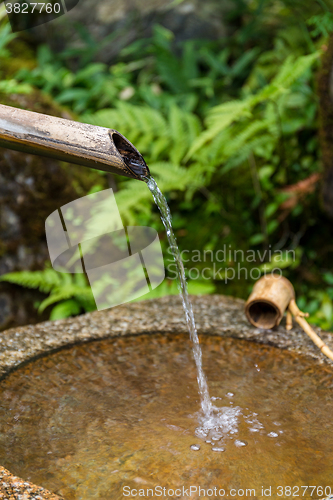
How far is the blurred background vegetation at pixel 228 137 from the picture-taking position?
127 inches

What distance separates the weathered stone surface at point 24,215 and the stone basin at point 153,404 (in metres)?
1.28

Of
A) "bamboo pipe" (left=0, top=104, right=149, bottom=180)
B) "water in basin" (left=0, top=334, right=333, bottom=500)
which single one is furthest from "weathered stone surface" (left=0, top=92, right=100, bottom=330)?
"bamboo pipe" (left=0, top=104, right=149, bottom=180)

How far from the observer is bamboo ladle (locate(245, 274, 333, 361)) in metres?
1.99

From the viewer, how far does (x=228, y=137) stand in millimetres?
3520

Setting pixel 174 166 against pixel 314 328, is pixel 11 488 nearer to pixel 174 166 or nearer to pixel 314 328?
pixel 314 328

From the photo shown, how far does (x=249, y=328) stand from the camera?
208cm

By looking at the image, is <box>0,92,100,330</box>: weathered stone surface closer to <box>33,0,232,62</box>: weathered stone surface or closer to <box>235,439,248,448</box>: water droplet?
<box>235,439,248,448</box>: water droplet

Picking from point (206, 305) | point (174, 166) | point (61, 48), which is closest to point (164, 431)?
point (206, 305)

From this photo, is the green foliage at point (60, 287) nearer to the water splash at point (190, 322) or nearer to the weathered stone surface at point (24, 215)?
the weathered stone surface at point (24, 215)

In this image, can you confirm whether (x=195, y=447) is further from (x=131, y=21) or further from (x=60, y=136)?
(x=131, y=21)

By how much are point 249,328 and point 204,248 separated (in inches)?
71.4

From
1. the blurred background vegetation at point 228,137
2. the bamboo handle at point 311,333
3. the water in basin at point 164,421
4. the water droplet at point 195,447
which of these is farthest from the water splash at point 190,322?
the blurred background vegetation at point 228,137

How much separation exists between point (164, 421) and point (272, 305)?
0.79 metres

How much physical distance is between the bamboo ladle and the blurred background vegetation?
0.90 m
